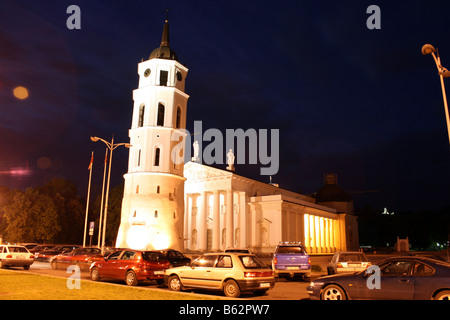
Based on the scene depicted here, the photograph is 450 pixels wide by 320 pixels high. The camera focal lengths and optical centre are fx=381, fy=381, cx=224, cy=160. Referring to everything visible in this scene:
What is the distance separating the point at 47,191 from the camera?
240 ft

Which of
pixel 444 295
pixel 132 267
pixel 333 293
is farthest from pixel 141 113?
pixel 444 295

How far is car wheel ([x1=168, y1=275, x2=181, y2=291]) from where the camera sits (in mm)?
15164

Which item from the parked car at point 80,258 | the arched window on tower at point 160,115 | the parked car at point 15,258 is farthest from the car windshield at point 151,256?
the arched window on tower at point 160,115

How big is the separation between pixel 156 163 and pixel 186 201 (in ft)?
80.5

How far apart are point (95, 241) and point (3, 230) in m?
20.0

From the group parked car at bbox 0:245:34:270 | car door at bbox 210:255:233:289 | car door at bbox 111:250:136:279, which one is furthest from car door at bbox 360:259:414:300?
parked car at bbox 0:245:34:270

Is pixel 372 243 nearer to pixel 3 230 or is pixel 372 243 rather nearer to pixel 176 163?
pixel 176 163

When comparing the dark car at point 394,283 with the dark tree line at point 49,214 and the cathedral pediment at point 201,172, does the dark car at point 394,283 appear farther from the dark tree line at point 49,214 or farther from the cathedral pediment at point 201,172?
the dark tree line at point 49,214

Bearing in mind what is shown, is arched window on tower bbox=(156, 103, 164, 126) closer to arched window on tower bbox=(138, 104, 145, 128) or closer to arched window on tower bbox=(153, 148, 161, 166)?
arched window on tower bbox=(138, 104, 145, 128)

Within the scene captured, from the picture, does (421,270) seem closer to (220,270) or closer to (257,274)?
(257,274)

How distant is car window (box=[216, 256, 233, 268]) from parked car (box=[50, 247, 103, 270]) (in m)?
12.9

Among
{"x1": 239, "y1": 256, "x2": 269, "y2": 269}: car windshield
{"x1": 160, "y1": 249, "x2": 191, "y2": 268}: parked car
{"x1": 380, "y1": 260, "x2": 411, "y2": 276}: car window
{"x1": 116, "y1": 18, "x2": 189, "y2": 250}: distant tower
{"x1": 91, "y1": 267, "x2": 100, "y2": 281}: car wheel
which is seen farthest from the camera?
{"x1": 116, "y1": 18, "x2": 189, "y2": 250}: distant tower

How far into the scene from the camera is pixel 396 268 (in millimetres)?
11109
